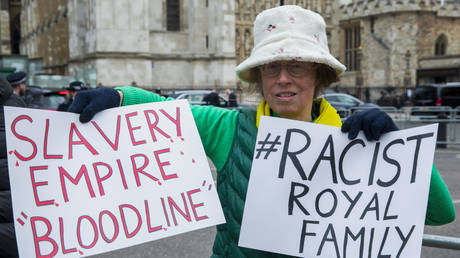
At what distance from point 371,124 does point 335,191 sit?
306 millimetres

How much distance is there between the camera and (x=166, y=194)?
1.92 metres

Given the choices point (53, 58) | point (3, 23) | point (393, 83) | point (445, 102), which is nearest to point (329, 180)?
point (445, 102)

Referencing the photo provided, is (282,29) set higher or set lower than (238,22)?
lower

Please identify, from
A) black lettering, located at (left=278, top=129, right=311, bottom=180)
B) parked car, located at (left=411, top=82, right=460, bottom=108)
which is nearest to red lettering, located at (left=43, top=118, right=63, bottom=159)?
black lettering, located at (left=278, top=129, right=311, bottom=180)

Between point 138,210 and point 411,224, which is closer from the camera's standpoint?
point 411,224

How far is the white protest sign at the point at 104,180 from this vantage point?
1.78 metres

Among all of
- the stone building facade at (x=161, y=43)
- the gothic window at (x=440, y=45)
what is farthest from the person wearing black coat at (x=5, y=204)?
the gothic window at (x=440, y=45)

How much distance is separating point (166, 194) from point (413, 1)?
37.9 meters

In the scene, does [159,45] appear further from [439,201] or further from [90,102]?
[439,201]

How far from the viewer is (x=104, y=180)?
1.89 m

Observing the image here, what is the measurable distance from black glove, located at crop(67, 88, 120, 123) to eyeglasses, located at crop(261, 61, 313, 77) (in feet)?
2.21

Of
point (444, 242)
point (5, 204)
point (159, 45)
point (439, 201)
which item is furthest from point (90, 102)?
point (159, 45)

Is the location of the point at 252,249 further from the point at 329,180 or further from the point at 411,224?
the point at 411,224

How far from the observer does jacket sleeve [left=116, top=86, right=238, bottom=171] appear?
6.45 ft
